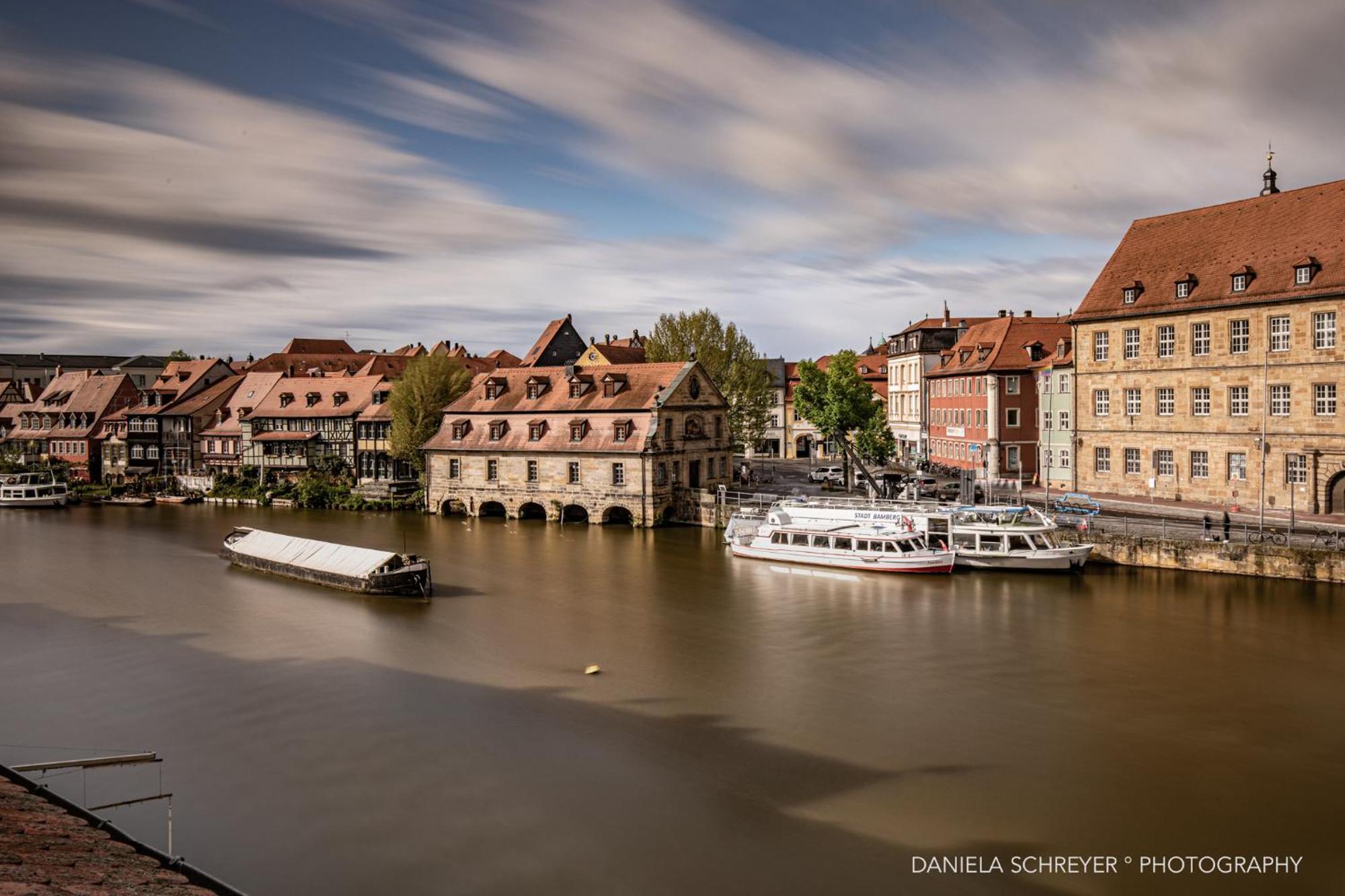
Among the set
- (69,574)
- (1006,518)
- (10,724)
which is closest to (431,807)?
(10,724)

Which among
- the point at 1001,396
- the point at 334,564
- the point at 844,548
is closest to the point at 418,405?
the point at 334,564

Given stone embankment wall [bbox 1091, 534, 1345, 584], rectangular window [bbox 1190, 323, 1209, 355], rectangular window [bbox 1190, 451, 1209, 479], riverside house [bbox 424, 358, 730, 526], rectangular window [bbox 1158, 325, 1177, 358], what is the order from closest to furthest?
stone embankment wall [bbox 1091, 534, 1345, 584] < rectangular window [bbox 1190, 323, 1209, 355] < rectangular window [bbox 1190, 451, 1209, 479] < rectangular window [bbox 1158, 325, 1177, 358] < riverside house [bbox 424, 358, 730, 526]

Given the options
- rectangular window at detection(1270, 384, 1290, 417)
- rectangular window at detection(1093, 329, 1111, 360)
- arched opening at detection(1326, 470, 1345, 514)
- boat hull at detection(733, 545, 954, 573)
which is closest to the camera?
boat hull at detection(733, 545, 954, 573)

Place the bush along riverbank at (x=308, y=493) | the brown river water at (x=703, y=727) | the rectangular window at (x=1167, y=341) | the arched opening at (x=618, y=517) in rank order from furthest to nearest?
the bush along riverbank at (x=308, y=493) < the arched opening at (x=618, y=517) < the rectangular window at (x=1167, y=341) < the brown river water at (x=703, y=727)

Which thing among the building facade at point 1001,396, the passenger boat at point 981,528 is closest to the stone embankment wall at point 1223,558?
the passenger boat at point 981,528

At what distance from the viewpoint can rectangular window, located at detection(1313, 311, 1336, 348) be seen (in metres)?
35.8

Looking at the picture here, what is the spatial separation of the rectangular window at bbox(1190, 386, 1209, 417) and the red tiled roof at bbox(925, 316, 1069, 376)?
12034mm

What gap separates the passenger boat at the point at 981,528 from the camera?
3347cm

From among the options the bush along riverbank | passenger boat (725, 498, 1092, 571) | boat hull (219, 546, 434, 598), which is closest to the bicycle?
passenger boat (725, 498, 1092, 571)

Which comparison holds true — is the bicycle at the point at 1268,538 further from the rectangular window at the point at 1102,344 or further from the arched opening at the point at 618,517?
the arched opening at the point at 618,517

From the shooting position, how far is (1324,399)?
36219 millimetres

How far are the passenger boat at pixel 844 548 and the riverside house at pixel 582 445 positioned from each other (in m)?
10.5

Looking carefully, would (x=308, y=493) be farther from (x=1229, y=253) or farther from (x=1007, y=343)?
(x=1229, y=253)

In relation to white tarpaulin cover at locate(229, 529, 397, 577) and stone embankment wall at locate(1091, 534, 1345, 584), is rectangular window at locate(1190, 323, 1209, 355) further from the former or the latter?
white tarpaulin cover at locate(229, 529, 397, 577)
